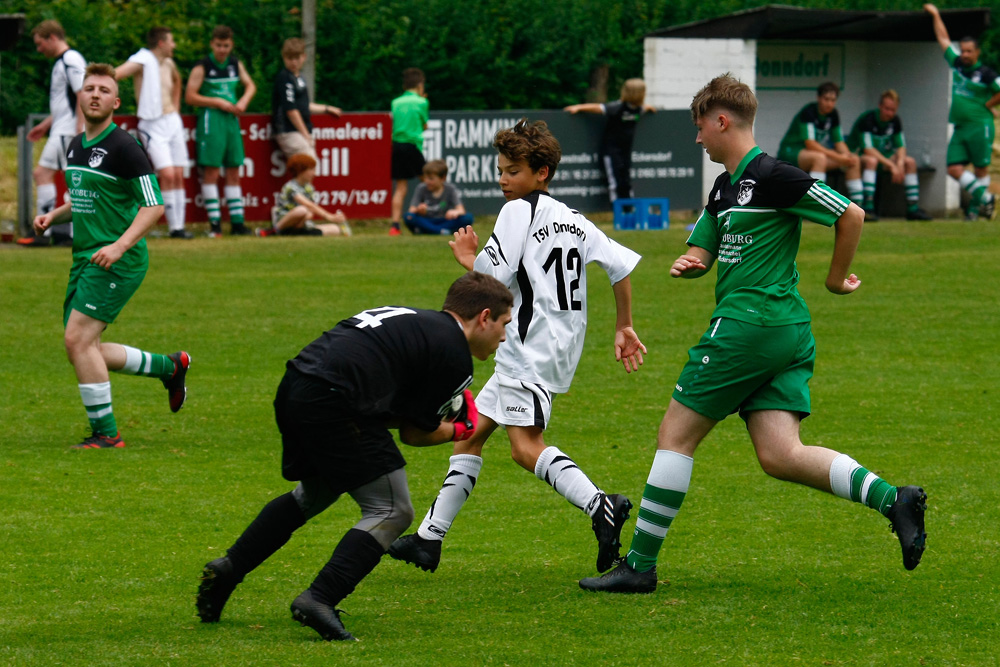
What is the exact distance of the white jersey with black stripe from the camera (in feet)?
19.6

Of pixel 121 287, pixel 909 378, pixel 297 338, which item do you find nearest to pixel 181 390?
pixel 121 287

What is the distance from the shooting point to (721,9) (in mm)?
32969

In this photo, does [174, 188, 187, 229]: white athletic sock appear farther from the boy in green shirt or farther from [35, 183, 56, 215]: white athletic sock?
the boy in green shirt

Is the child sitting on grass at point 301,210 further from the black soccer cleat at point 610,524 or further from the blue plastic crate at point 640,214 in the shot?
the black soccer cleat at point 610,524

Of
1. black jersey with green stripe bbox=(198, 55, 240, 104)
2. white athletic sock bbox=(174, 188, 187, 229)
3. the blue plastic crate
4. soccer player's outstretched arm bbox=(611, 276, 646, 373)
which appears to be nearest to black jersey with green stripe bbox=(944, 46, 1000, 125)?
the blue plastic crate

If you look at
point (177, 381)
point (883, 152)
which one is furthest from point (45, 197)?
point (883, 152)

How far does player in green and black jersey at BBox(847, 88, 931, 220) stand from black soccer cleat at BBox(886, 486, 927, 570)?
718 inches

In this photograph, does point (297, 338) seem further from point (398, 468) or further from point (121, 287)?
point (398, 468)

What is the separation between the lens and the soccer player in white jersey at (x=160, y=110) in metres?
17.2

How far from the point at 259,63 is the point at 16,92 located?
4.30m

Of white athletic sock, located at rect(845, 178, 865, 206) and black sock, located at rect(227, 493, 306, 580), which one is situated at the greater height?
black sock, located at rect(227, 493, 306, 580)

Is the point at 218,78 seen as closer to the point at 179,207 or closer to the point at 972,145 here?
the point at 179,207

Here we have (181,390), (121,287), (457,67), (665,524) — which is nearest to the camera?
(665,524)

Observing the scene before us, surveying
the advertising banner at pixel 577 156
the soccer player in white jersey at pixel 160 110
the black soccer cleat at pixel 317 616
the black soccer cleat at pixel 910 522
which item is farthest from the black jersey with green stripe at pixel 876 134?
the black soccer cleat at pixel 317 616
